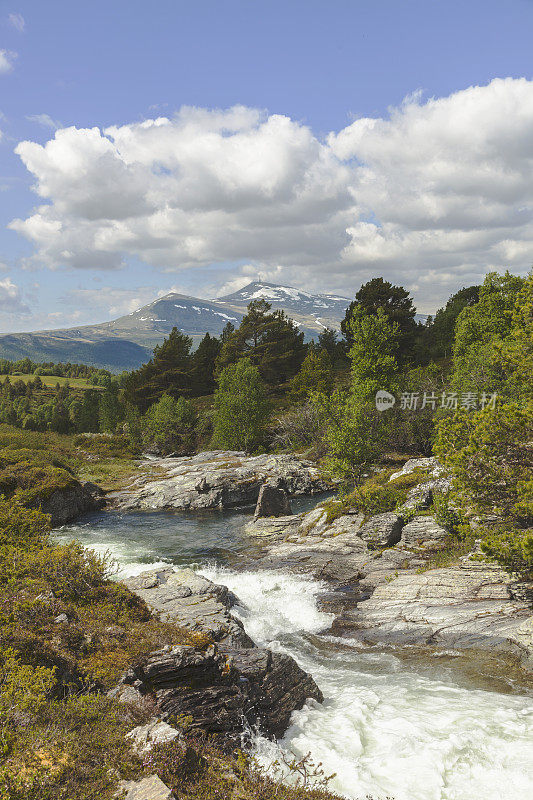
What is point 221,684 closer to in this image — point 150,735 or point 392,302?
point 150,735

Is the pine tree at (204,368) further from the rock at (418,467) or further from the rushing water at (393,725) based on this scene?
the rushing water at (393,725)

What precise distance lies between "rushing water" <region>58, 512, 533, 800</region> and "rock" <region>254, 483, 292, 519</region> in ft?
53.7

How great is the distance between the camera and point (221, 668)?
11492 millimetres

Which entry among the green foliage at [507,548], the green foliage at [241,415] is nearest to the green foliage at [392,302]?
the green foliage at [241,415]

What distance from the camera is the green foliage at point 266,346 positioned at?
310 feet

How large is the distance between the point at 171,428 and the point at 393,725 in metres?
69.0

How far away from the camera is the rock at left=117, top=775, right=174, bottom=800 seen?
283 inches

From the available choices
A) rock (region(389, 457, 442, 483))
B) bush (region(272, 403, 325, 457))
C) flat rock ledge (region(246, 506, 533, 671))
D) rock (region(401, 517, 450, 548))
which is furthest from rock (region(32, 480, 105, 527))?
rock (region(401, 517, 450, 548))

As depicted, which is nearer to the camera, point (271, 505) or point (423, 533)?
point (423, 533)

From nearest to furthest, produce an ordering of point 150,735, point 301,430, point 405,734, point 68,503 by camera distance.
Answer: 1. point 150,735
2. point 405,734
3. point 68,503
4. point 301,430

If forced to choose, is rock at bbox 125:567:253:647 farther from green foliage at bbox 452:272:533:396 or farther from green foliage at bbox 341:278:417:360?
green foliage at bbox 341:278:417:360

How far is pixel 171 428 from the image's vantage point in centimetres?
7788

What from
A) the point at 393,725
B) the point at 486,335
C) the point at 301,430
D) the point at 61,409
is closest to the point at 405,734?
the point at 393,725

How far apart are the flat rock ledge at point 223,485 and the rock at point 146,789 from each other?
37.1 m
